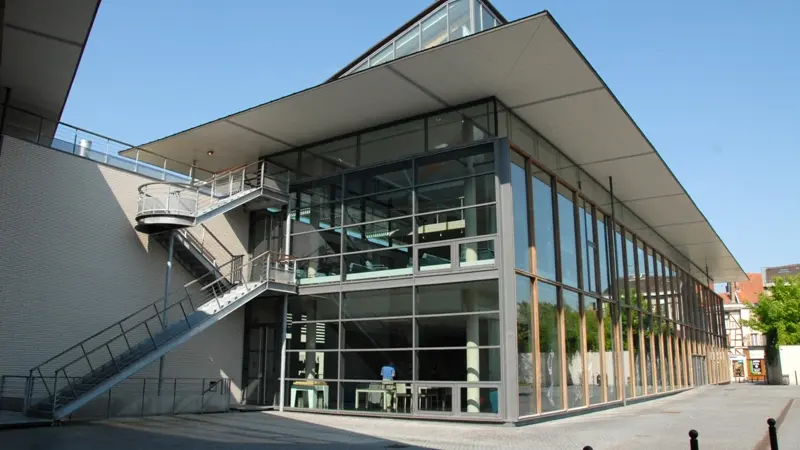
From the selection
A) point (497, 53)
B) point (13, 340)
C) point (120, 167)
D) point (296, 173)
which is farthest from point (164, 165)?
point (497, 53)

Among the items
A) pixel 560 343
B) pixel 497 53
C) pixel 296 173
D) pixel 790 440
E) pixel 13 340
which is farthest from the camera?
pixel 296 173

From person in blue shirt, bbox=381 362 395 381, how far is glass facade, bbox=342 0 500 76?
8.49 metres

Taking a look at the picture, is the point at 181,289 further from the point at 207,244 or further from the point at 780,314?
the point at 780,314

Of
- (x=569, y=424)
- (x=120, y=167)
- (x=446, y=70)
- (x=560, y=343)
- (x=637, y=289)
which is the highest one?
(x=446, y=70)

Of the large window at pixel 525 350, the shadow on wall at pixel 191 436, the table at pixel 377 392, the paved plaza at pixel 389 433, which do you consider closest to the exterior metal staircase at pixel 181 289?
the shadow on wall at pixel 191 436

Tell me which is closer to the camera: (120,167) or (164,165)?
(120,167)

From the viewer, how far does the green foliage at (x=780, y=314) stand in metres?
49.7

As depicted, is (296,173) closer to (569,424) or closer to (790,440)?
(569,424)

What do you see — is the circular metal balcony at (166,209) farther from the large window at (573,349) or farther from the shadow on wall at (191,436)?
the large window at (573,349)

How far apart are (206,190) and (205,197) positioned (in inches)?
9.1

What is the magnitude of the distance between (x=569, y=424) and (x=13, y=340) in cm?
1373

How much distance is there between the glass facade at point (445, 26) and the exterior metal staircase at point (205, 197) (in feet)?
14.5

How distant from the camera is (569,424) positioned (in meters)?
16.0

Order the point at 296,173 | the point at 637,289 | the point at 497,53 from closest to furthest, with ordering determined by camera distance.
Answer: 1. the point at 497,53
2. the point at 296,173
3. the point at 637,289
